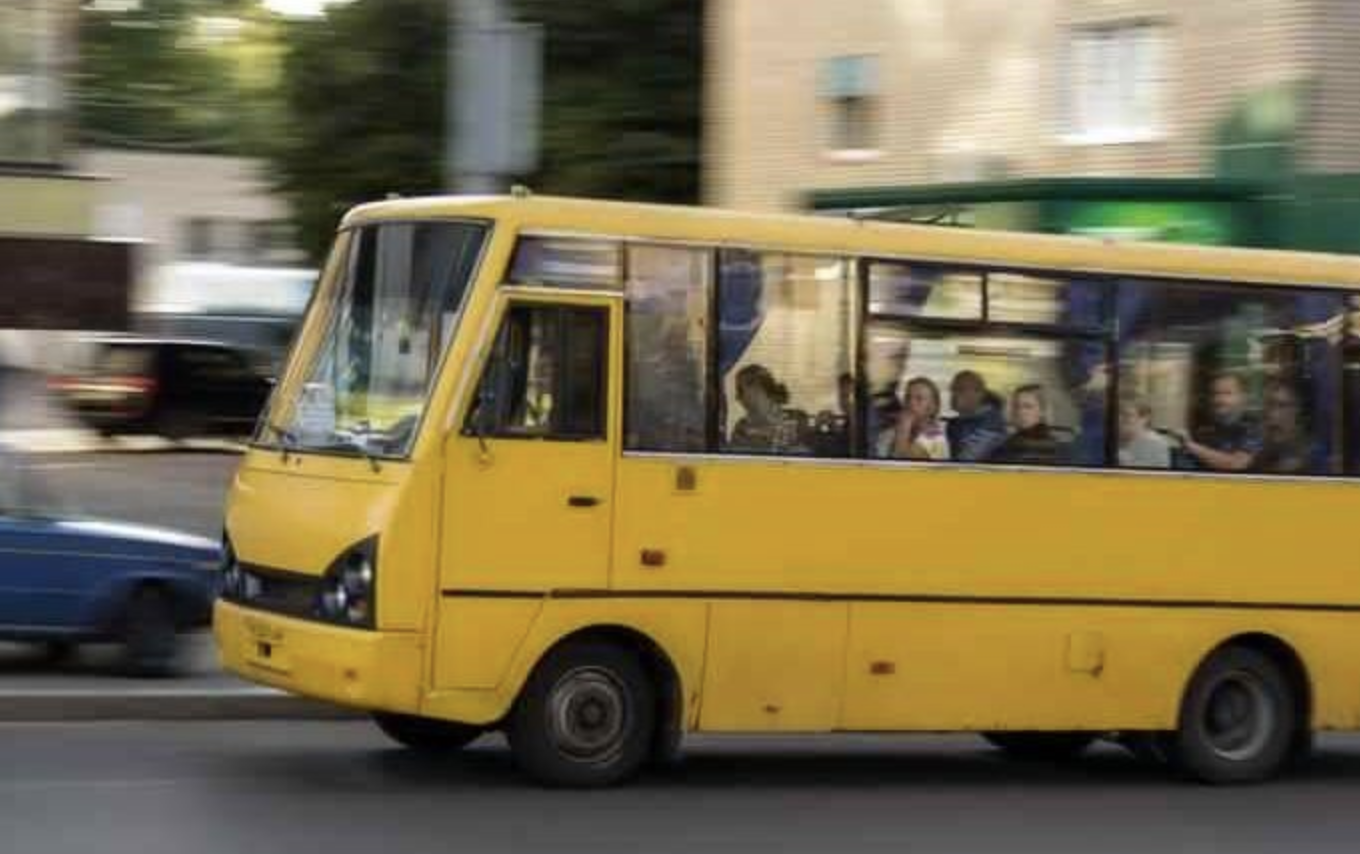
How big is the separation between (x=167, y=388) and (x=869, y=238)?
2393cm

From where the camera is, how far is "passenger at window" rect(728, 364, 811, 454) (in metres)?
11.4

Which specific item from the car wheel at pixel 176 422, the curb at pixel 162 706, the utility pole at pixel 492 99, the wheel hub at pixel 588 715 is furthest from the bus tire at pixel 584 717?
the car wheel at pixel 176 422

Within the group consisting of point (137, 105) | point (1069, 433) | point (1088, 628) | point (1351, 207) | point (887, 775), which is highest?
point (137, 105)

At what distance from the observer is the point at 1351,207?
21.2 meters

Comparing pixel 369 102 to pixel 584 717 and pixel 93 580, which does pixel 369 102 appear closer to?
pixel 93 580

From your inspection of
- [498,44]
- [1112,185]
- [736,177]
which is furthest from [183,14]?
[498,44]

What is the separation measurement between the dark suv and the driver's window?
77.0ft

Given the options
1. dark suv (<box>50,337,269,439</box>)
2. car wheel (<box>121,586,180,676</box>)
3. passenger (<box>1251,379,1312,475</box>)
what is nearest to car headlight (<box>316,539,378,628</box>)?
car wheel (<box>121,586,180,676</box>)

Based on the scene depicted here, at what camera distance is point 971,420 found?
11.9 metres

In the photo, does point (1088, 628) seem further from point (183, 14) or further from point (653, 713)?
point (183, 14)

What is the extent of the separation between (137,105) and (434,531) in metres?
56.5

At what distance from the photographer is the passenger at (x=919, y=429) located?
11.7 metres

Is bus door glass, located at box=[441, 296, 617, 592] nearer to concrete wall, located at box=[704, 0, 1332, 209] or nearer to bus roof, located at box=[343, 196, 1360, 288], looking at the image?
bus roof, located at box=[343, 196, 1360, 288]

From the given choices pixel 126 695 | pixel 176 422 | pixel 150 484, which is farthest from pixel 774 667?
pixel 176 422
